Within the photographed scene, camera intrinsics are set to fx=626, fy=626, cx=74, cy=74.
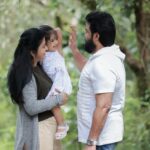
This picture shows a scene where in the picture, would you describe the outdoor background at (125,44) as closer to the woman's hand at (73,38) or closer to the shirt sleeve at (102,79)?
the woman's hand at (73,38)

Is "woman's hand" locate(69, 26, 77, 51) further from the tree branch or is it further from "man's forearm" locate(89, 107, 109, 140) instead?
the tree branch

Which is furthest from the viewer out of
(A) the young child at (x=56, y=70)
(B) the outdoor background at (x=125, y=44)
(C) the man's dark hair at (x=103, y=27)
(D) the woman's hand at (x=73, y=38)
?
(B) the outdoor background at (x=125, y=44)

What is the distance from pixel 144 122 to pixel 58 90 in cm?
342

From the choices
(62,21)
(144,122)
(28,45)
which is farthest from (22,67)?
(62,21)

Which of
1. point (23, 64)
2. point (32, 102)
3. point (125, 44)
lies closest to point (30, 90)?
point (32, 102)

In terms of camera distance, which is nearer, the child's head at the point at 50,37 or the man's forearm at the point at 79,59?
the child's head at the point at 50,37

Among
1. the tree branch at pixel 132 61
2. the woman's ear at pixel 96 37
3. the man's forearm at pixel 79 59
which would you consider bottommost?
the tree branch at pixel 132 61

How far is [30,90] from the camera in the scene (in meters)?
4.54

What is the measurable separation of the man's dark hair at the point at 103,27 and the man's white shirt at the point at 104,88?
0.06 metres

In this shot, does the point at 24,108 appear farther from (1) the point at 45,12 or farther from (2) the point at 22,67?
(1) the point at 45,12

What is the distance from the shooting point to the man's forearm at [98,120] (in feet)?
14.1

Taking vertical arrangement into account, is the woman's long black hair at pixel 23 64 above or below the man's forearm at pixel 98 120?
above

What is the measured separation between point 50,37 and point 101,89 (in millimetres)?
708

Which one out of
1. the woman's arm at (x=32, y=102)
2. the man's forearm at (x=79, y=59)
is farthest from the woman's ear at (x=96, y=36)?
the man's forearm at (x=79, y=59)
